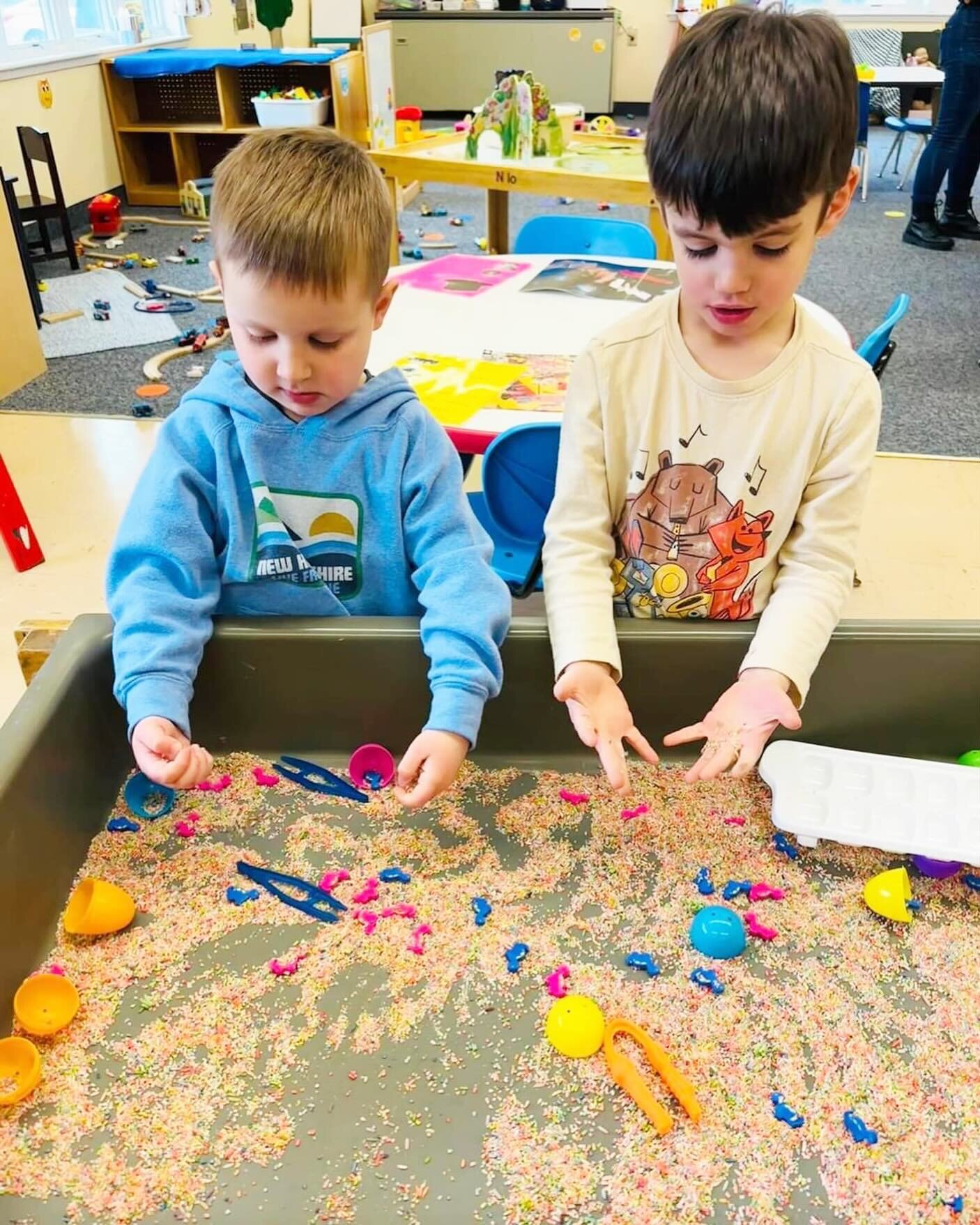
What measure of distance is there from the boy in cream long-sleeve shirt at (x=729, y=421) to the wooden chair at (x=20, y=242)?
7.70ft

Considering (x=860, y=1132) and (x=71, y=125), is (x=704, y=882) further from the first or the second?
(x=71, y=125)

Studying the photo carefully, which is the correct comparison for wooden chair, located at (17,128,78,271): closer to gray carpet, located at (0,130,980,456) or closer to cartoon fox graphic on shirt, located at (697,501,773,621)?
gray carpet, located at (0,130,980,456)

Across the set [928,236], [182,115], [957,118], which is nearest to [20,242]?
[182,115]

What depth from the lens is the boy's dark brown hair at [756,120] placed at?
63 cm

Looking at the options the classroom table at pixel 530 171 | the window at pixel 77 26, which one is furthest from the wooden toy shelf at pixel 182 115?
the classroom table at pixel 530 171

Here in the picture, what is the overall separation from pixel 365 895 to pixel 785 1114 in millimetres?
314

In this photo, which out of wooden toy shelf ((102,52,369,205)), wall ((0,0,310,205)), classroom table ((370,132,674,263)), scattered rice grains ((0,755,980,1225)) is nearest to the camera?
scattered rice grains ((0,755,980,1225))

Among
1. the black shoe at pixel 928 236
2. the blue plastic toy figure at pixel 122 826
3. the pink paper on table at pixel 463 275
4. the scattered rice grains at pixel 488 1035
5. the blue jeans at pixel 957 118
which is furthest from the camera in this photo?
the black shoe at pixel 928 236

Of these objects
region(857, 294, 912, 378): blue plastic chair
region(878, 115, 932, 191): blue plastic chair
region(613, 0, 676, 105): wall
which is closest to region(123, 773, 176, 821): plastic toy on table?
region(857, 294, 912, 378): blue plastic chair

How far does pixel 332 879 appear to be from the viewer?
732mm

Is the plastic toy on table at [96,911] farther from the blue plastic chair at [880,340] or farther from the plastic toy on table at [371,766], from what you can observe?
the blue plastic chair at [880,340]

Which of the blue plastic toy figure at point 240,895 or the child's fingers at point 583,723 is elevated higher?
the child's fingers at point 583,723

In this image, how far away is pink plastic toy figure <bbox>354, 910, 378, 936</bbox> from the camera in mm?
697

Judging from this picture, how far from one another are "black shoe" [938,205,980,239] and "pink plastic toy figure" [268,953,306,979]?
427 centimetres
